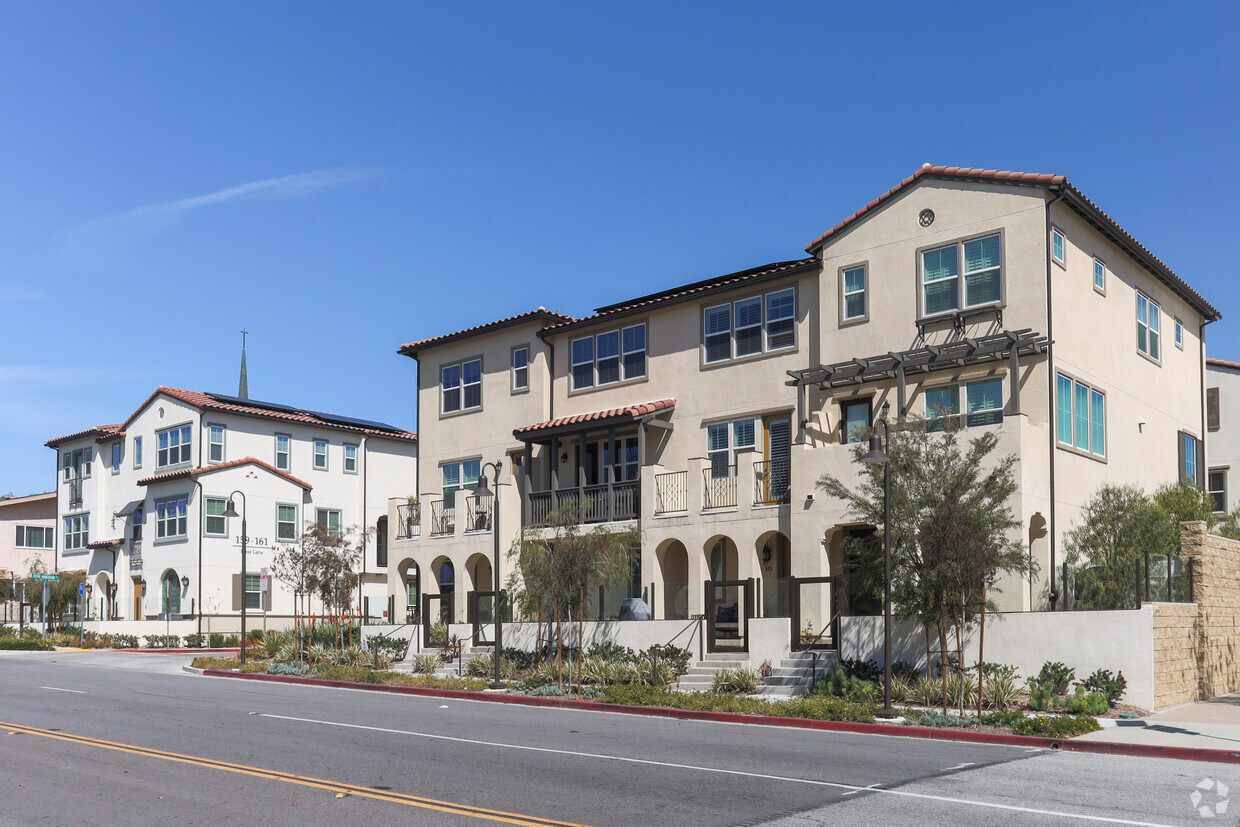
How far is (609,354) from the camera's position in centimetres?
3272

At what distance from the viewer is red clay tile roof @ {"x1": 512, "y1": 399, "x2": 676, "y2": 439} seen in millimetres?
30250

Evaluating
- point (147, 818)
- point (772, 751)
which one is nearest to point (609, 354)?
point (772, 751)

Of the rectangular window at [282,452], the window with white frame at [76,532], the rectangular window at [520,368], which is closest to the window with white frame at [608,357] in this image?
the rectangular window at [520,368]

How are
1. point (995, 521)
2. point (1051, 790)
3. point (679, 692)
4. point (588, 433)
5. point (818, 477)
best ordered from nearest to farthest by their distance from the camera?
point (1051, 790) → point (995, 521) → point (679, 692) → point (818, 477) → point (588, 433)

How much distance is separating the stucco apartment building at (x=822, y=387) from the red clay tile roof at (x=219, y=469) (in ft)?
60.3

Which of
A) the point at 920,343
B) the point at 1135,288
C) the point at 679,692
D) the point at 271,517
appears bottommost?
the point at 679,692

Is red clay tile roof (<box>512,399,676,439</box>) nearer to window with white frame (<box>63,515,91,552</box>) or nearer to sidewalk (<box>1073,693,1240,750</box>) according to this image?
sidewalk (<box>1073,693,1240,750</box>)

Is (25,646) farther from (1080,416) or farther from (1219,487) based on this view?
(1219,487)

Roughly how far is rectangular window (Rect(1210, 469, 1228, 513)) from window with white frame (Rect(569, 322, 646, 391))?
18.9m

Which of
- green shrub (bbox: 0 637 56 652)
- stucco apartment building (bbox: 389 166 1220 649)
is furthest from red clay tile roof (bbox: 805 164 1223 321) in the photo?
green shrub (bbox: 0 637 56 652)

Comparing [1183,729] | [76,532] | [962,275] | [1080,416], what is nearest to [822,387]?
[962,275]

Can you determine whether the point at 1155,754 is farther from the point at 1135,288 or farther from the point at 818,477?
the point at 1135,288

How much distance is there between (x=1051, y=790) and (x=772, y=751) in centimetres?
406

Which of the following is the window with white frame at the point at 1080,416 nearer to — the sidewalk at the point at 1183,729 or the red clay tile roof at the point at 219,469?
the sidewalk at the point at 1183,729
